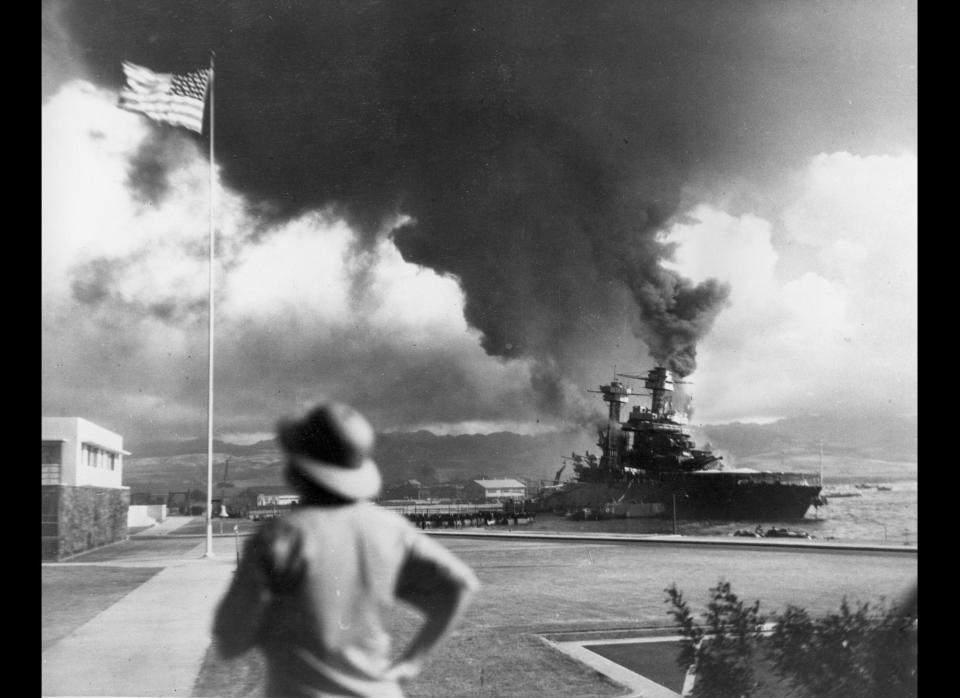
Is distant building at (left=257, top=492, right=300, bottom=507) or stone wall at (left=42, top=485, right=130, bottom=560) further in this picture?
stone wall at (left=42, top=485, right=130, bottom=560)

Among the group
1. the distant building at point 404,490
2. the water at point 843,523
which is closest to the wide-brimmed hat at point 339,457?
the distant building at point 404,490

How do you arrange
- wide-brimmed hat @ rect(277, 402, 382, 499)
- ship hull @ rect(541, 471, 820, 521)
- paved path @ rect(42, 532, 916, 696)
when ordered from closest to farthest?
wide-brimmed hat @ rect(277, 402, 382, 499) → paved path @ rect(42, 532, 916, 696) → ship hull @ rect(541, 471, 820, 521)

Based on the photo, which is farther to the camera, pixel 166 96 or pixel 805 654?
pixel 166 96

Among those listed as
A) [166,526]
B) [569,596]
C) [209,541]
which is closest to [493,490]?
[569,596]

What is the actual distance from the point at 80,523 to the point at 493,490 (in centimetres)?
252

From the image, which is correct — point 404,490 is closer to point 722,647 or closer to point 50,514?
point 722,647

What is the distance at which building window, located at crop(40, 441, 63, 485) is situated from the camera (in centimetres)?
452

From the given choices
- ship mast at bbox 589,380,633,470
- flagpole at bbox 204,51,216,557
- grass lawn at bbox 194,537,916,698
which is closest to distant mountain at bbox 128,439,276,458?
flagpole at bbox 204,51,216,557

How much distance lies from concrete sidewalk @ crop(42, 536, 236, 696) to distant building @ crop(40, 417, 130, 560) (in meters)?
0.43

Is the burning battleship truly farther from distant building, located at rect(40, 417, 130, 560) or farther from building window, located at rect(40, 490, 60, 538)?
building window, located at rect(40, 490, 60, 538)

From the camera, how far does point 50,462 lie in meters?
4.58

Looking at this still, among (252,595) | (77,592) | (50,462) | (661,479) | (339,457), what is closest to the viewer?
(252,595)
